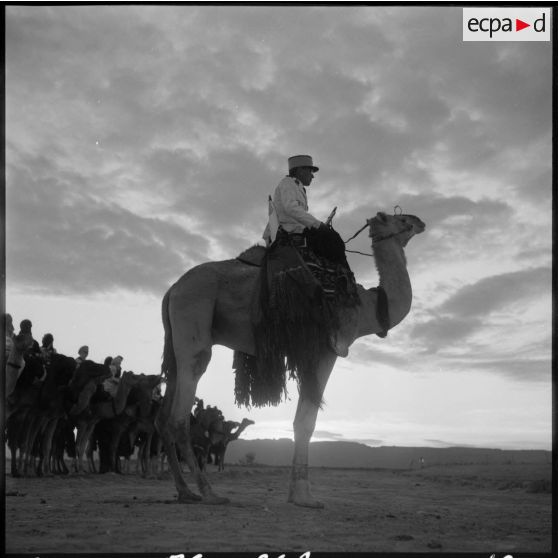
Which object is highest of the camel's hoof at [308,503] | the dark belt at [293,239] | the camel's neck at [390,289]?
the dark belt at [293,239]

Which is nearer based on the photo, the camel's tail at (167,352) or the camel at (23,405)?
the camel's tail at (167,352)

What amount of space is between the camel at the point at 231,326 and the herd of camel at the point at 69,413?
130 inches

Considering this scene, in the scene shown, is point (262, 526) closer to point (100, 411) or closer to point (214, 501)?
point (214, 501)

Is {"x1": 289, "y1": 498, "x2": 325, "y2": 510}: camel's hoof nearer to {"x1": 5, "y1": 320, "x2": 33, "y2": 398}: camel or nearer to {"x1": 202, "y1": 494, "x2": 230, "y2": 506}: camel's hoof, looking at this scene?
{"x1": 202, "y1": 494, "x2": 230, "y2": 506}: camel's hoof

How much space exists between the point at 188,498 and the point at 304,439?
3.88 feet

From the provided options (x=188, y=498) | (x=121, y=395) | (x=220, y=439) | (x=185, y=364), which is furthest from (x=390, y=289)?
(x=220, y=439)

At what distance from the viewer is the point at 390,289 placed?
8.83 m

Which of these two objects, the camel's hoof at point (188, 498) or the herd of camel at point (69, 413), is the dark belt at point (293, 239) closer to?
the camel's hoof at point (188, 498)

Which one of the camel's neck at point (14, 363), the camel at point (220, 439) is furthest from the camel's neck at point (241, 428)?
the camel's neck at point (14, 363)

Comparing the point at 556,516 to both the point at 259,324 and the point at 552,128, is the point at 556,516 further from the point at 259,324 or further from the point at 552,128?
the point at 259,324

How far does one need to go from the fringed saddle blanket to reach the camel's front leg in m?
0.10

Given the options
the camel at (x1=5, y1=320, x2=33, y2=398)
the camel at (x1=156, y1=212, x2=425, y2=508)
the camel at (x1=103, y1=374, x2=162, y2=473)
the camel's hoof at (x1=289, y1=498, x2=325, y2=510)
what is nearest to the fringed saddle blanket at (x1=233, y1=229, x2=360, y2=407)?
the camel at (x1=156, y1=212, x2=425, y2=508)

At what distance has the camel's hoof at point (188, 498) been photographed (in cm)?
785

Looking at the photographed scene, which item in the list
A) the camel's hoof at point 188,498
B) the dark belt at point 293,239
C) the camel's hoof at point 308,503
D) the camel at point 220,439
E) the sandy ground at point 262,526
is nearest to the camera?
the sandy ground at point 262,526
